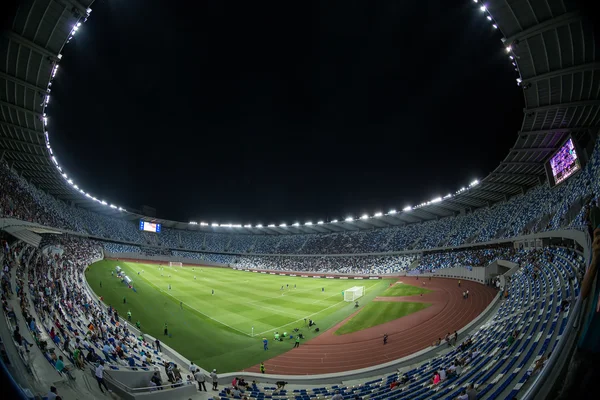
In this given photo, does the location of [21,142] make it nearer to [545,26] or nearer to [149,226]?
[545,26]

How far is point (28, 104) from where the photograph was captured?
83.5 ft

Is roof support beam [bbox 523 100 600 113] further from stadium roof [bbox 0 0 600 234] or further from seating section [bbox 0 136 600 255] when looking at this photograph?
seating section [bbox 0 136 600 255]

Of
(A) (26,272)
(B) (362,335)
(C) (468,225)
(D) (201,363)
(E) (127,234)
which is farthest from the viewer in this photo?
(E) (127,234)

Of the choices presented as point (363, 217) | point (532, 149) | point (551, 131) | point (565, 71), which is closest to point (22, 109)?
point (565, 71)

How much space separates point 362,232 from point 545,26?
69064mm

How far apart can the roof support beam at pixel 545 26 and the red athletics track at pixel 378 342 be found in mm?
22157

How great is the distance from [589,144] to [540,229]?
31.2 feet

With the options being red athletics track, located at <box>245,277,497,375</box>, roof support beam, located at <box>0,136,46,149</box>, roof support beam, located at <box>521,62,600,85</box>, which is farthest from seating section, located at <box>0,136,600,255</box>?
A: red athletics track, located at <box>245,277,497,375</box>

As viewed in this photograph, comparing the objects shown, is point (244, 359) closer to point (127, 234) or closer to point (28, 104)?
point (28, 104)

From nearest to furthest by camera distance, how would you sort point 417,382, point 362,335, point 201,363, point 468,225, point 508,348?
point 508,348
point 417,382
point 201,363
point 362,335
point 468,225

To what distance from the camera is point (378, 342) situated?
22.7 m

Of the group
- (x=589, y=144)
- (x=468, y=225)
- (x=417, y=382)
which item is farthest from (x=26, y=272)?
(x=468, y=225)

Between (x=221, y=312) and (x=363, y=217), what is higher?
(x=363, y=217)

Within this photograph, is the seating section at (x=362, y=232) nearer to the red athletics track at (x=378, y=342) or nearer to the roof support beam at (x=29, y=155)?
the roof support beam at (x=29, y=155)
